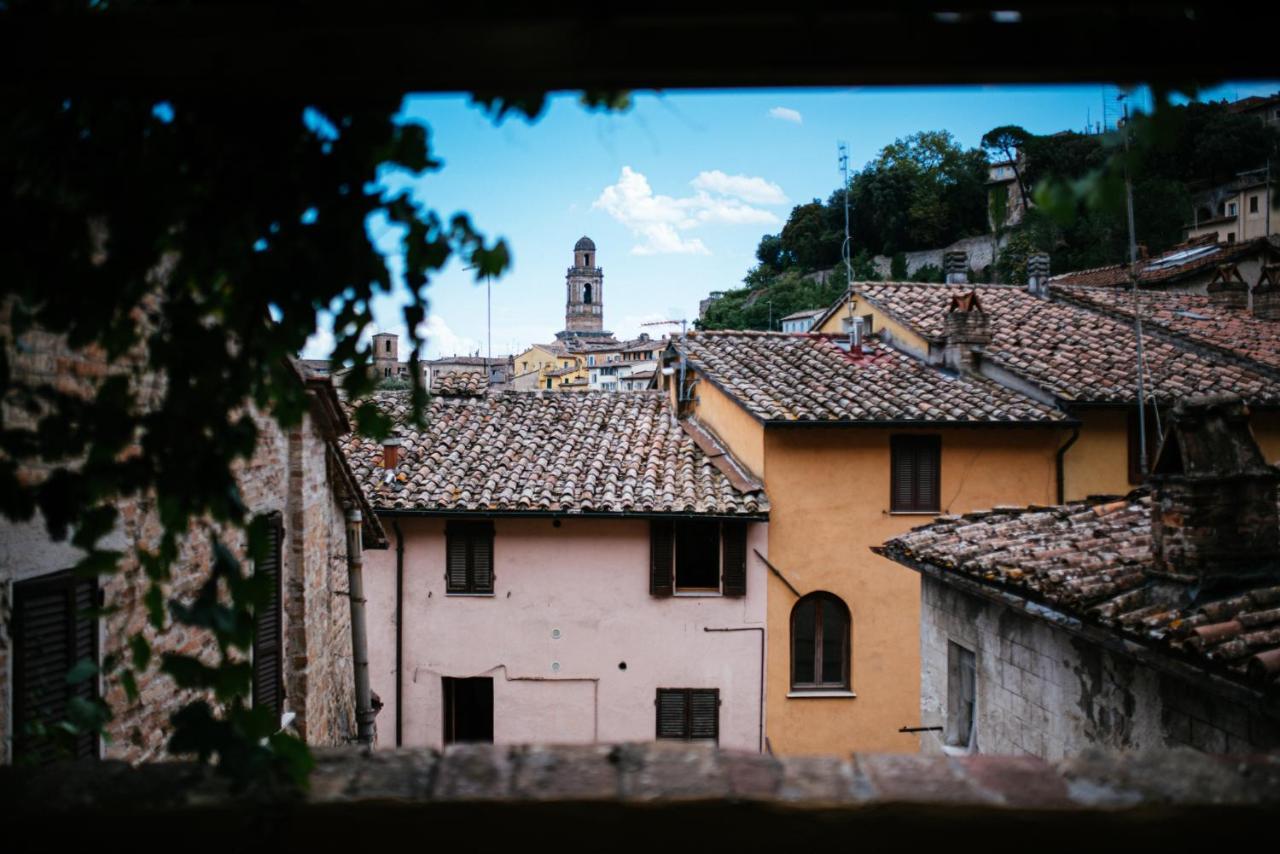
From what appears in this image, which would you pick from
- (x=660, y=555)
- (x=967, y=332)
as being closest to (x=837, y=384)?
(x=967, y=332)

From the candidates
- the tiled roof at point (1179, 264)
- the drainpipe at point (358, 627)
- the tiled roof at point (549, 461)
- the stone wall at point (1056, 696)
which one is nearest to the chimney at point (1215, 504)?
the stone wall at point (1056, 696)

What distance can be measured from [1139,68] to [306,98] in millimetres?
1754

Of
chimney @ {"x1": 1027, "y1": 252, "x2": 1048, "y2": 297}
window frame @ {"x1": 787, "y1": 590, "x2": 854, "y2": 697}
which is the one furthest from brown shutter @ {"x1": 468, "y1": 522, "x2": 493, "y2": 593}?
chimney @ {"x1": 1027, "y1": 252, "x2": 1048, "y2": 297}

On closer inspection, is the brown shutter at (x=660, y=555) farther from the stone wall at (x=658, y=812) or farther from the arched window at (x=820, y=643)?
the stone wall at (x=658, y=812)

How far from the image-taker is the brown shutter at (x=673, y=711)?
14.8 metres

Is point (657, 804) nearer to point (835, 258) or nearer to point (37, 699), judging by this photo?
point (37, 699)

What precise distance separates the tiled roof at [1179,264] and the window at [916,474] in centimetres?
1375

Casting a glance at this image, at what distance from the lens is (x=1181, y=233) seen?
4303 centimetres

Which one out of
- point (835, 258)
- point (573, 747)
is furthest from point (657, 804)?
point (835, 258)

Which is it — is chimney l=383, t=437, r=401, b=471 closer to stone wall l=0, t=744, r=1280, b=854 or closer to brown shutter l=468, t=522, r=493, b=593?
brown shutter l=468, t=522, r=493, b=593

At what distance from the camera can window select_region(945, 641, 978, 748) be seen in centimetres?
926

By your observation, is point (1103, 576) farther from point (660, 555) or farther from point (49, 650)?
point (660, 555)

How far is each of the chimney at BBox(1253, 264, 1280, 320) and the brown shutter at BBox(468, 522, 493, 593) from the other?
56.6 feet

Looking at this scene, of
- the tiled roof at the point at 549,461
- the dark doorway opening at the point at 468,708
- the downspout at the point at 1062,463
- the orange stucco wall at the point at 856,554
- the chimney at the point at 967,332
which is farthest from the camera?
the chimney at the point at 967,332
